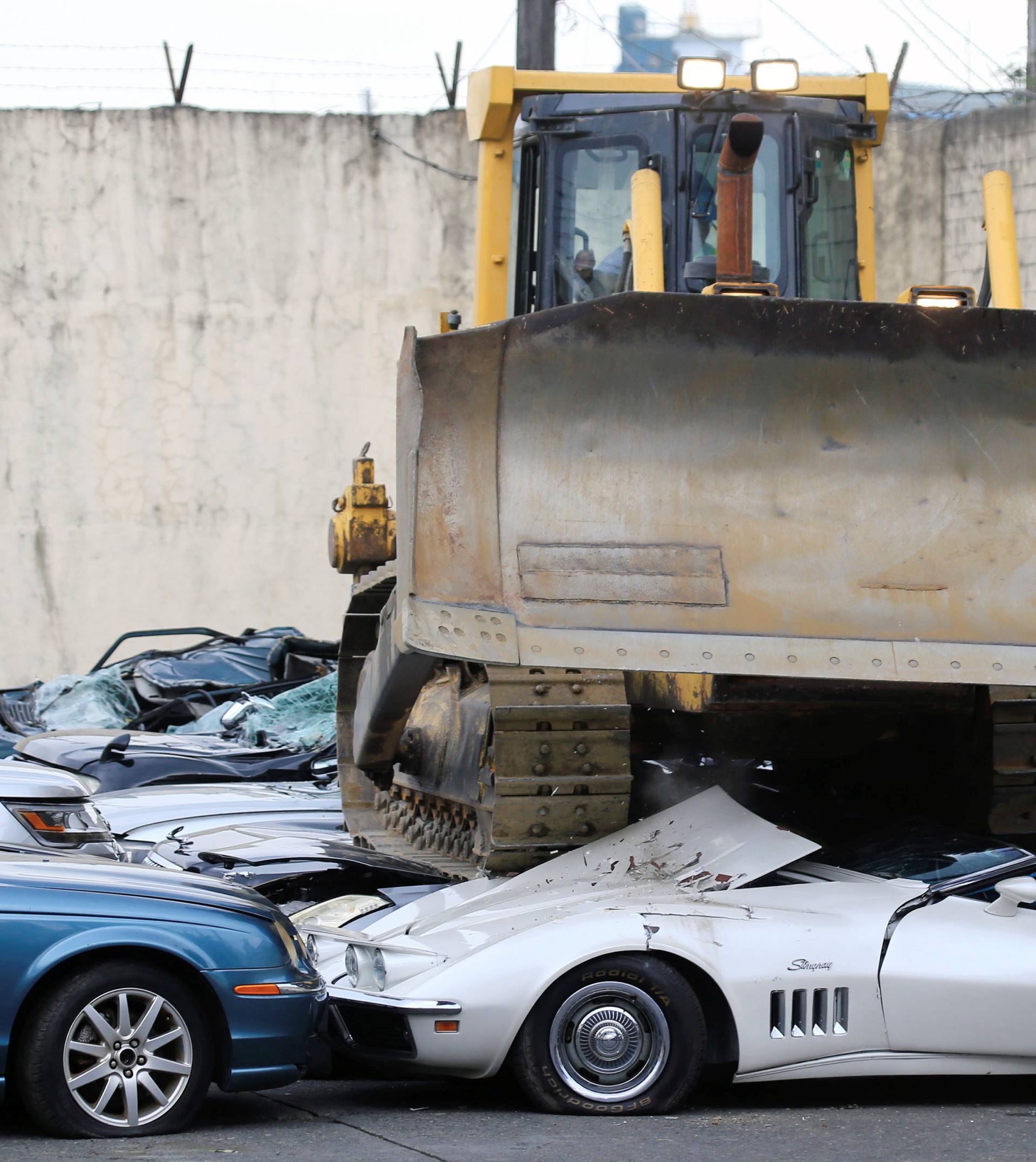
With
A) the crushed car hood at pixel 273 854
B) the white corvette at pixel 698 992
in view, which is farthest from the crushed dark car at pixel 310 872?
the white corvette at pixel 698 992

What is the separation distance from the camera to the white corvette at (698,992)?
5.30m

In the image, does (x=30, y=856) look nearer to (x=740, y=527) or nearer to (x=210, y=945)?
(x=210, y=945)

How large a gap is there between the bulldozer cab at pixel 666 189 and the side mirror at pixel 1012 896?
333cm

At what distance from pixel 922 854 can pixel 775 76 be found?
3619 mm

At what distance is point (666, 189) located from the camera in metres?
8.01

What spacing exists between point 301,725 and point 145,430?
514cm

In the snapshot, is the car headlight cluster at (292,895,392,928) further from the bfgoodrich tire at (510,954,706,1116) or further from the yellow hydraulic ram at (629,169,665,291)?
the yellow hydraulic ram at (629,169,665,291)

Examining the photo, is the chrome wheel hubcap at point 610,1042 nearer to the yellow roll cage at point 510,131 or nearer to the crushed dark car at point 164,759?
the yellow roll cage at point 510,131

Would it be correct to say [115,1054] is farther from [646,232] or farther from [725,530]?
[646,232]

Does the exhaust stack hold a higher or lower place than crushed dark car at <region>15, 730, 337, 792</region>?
higher

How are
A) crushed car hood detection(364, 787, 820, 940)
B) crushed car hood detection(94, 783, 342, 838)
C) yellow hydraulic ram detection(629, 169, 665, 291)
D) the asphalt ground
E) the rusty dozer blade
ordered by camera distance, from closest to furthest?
the asphalt ground < crushed car hood detection(364, 787, 820, 940) < the rusty dozer blade < yellow hydraulic ram detection(629, 169, 665, 291) < crushed car hood detection(94, 783, 342, 838)

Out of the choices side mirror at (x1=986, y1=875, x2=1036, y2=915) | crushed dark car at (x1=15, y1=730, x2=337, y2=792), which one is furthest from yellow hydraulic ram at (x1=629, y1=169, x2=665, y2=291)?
crushed dark car at (x1=15, y1=730, x2=337, y2=792)

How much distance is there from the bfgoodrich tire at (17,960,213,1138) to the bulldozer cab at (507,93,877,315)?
420 cm

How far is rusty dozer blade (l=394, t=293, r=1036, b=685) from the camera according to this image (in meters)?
6.00
